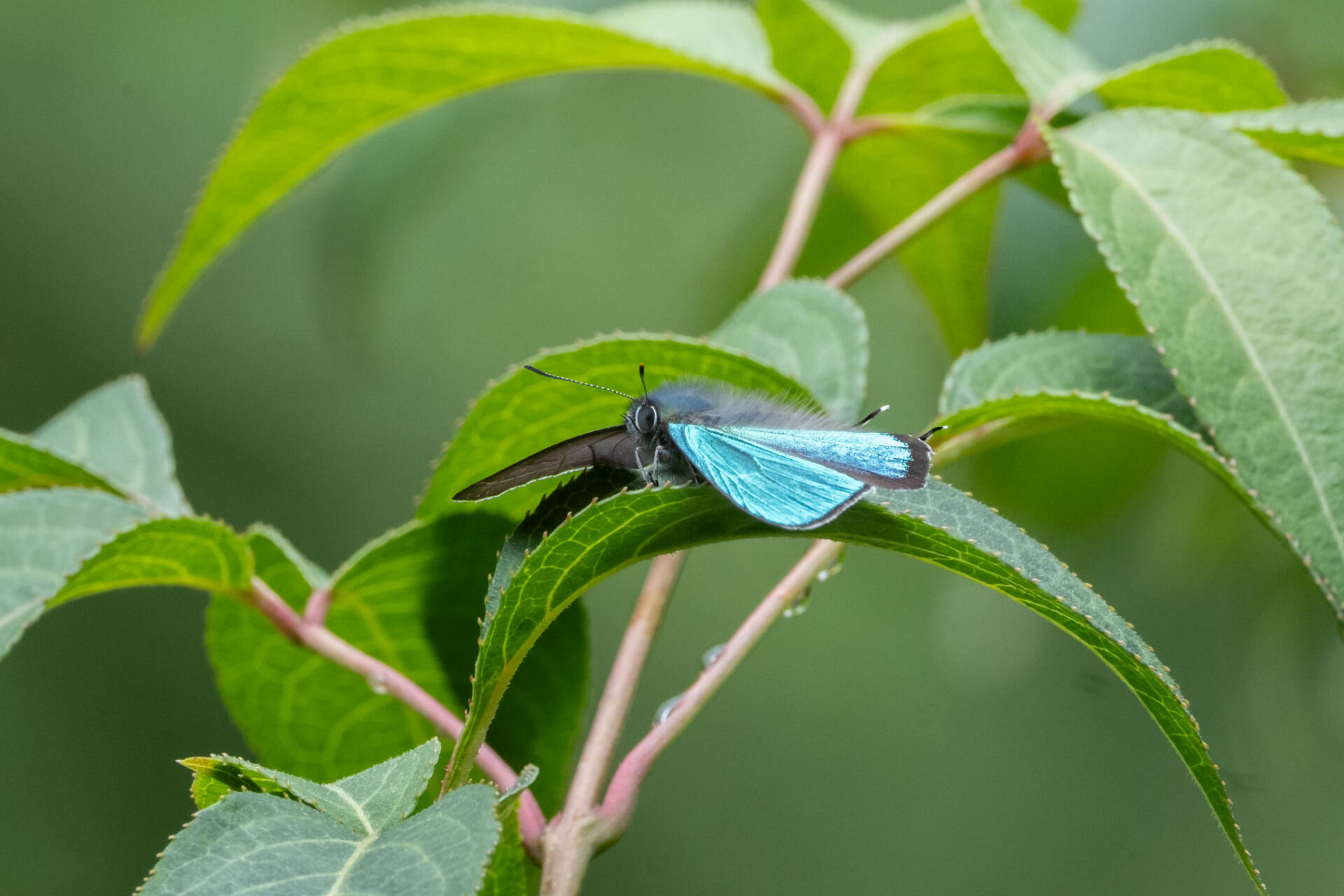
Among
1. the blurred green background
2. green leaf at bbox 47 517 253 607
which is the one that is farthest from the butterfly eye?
the blurred green background

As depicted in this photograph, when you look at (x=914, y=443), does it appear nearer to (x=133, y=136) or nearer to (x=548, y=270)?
(x=548, y=270)

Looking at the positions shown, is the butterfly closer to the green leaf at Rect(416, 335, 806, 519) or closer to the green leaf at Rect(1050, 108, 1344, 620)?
the green leaf at Rect(416, 335, 806, 519)

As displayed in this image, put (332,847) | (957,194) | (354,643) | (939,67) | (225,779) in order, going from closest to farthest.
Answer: (332,847), (225,779), (354,643), (957,194), (939,67)

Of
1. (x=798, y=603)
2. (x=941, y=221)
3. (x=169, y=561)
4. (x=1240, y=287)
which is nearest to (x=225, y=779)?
(x=169, y=561)

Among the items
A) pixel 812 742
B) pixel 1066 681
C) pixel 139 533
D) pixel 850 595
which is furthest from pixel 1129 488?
pixel 139 533

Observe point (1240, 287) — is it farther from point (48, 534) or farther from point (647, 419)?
point (48, 534)

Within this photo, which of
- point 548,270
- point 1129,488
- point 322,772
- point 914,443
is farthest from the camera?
point 548,270
